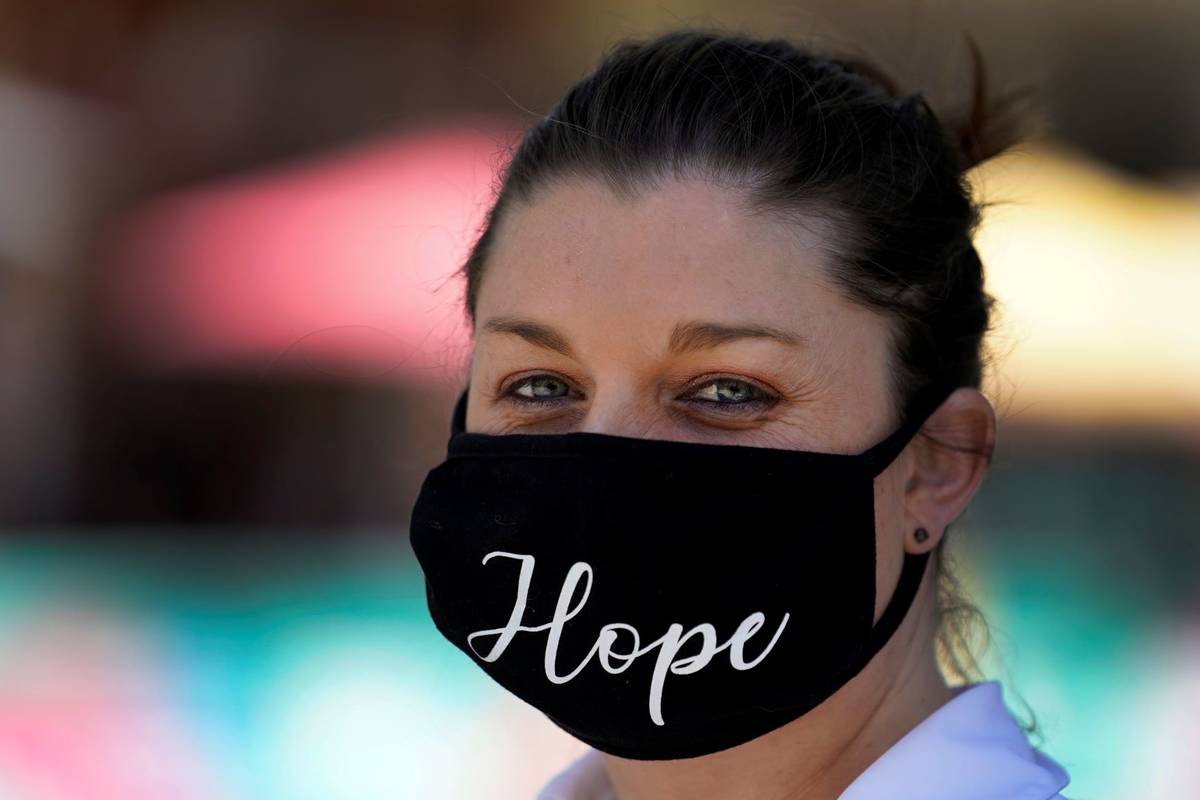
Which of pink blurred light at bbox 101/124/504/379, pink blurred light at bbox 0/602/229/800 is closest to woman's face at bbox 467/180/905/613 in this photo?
pink blurred light at bbox 0/602/229/800

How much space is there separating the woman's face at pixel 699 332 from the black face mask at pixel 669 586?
0.04 meters

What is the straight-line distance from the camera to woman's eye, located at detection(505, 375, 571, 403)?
171 centimetres

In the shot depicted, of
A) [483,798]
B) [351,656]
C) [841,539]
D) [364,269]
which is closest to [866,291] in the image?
[841,539]

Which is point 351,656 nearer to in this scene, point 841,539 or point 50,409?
point 50,409

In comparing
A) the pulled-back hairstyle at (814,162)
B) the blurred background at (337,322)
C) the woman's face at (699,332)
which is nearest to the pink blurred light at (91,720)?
the blurred background at (337,322)

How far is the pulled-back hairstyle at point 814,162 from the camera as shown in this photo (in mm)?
1674

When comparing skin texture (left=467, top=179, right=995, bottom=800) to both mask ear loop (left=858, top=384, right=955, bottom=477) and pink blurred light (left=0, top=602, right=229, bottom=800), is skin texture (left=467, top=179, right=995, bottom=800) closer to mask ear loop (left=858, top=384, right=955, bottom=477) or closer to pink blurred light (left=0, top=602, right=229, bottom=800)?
mask ear loop (left=858, top=384, right=955, bottom=477)

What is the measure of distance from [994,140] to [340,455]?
212 inches

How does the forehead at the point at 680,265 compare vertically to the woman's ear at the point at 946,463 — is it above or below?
above

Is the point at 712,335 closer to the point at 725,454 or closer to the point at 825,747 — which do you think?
the point at 725,454

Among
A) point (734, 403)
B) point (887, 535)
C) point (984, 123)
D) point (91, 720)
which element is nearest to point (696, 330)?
point (734, 403)

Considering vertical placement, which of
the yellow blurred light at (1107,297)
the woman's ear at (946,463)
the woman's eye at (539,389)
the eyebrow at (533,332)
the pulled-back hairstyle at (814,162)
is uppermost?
the yellow blurred light at (1107,297)

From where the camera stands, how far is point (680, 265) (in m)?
1.59

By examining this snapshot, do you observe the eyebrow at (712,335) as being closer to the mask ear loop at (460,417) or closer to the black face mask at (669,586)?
the black face mask at (669,586)
